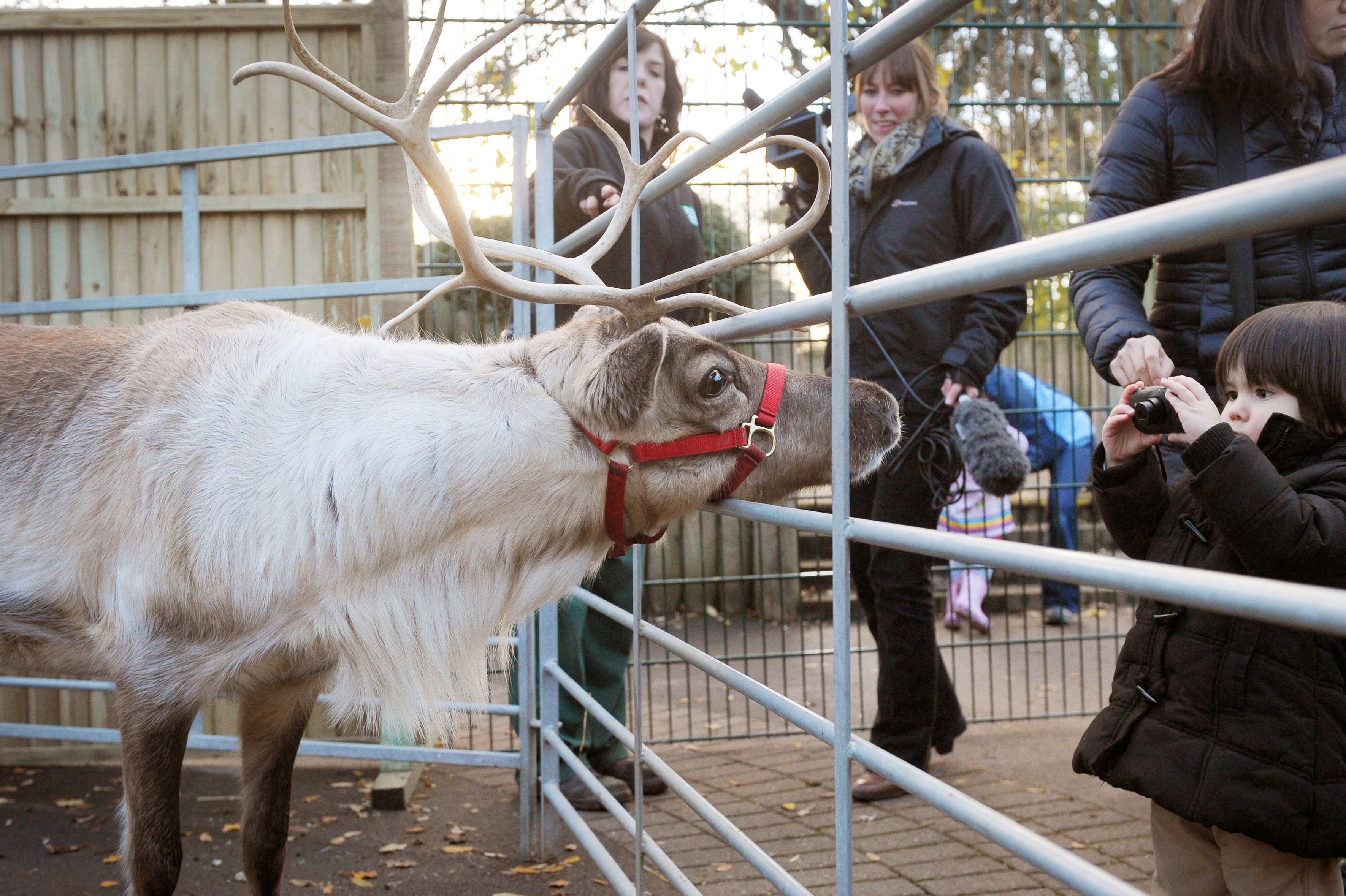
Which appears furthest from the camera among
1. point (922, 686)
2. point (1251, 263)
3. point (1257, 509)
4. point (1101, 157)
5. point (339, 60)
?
point (339, 60)

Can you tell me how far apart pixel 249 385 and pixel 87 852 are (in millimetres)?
1995

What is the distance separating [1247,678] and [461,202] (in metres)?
1.77

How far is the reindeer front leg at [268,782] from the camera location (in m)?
2.72

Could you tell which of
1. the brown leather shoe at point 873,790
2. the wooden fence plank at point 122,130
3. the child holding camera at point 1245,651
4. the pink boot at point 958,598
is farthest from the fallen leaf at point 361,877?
the pink boot at point 958,598

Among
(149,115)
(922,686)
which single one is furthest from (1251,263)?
(149,115)

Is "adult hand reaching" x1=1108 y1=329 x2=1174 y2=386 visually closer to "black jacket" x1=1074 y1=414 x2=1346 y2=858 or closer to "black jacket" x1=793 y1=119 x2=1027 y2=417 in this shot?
"black jacket" x1=1074 y1=414 x2=1346 y2=858

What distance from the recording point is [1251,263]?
7.20 feet

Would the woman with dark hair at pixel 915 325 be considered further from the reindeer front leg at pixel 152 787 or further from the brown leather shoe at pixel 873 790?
the reindeer front leg at pixel 152 787

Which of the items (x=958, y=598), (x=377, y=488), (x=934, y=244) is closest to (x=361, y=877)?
(x=377, y=488)

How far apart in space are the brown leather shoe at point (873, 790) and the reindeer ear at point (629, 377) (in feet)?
6.24

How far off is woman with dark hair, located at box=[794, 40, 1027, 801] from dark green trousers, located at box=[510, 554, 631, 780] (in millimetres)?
839

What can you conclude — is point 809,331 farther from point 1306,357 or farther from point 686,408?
point 1306,357

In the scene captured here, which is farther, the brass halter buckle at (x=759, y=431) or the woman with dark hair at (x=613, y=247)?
the woman with dark hair at (x=613, y=247)

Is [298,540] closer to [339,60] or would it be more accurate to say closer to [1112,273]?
[1112,273]
